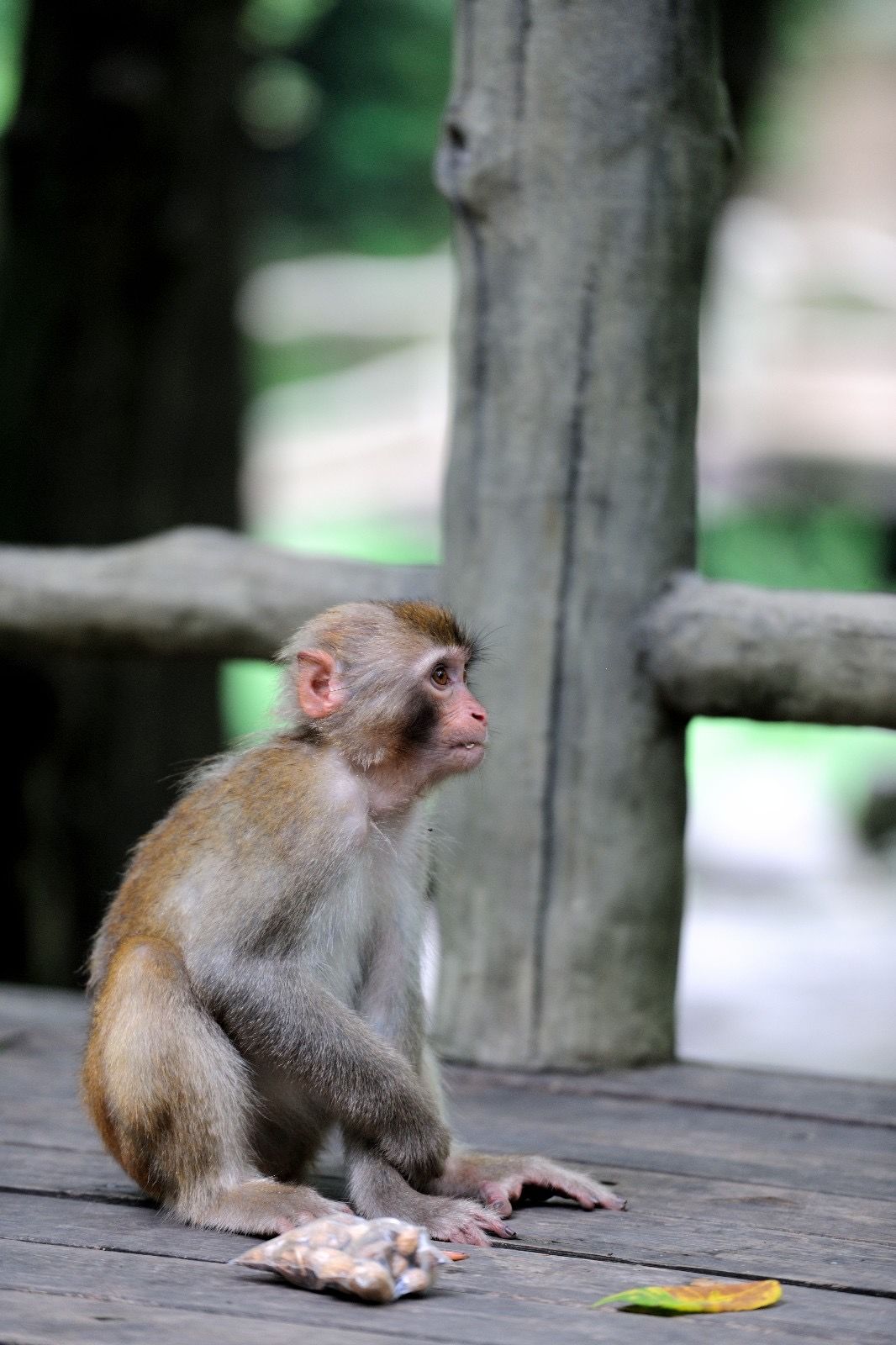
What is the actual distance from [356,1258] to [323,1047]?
14.4 inches

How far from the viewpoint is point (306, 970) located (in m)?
2.48

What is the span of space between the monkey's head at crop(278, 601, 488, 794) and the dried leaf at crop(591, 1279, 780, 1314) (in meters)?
0.81

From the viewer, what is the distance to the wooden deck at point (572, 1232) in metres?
2.03

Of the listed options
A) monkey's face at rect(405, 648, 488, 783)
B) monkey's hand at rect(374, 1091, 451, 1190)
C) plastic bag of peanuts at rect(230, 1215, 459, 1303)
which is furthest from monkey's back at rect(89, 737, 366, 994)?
plastic bag of peanuts at rect(230, 1215, 459, 1303)

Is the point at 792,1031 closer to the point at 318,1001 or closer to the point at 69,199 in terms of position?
the point at 69,199

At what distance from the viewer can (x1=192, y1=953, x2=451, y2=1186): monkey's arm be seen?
2.44 meters

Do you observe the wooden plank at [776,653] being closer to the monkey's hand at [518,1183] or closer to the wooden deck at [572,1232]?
the wooden deck at [572,1232]

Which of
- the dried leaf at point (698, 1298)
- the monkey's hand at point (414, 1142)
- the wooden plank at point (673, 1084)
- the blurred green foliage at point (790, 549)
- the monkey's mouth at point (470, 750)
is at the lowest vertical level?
the wooden plank at point (673, 1084)

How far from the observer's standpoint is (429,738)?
8.59 ft

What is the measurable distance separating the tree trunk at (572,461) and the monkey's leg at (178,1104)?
998mm

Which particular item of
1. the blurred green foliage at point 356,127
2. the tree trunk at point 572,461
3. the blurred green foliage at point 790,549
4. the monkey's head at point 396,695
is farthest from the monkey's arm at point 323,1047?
the blurred green foliage at point 356,127

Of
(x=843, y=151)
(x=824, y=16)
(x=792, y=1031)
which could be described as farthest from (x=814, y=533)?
(x=792, y=1031)

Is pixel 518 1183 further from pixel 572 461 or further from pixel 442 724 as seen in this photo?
pixel 572 461

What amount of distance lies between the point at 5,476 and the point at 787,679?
351cm
